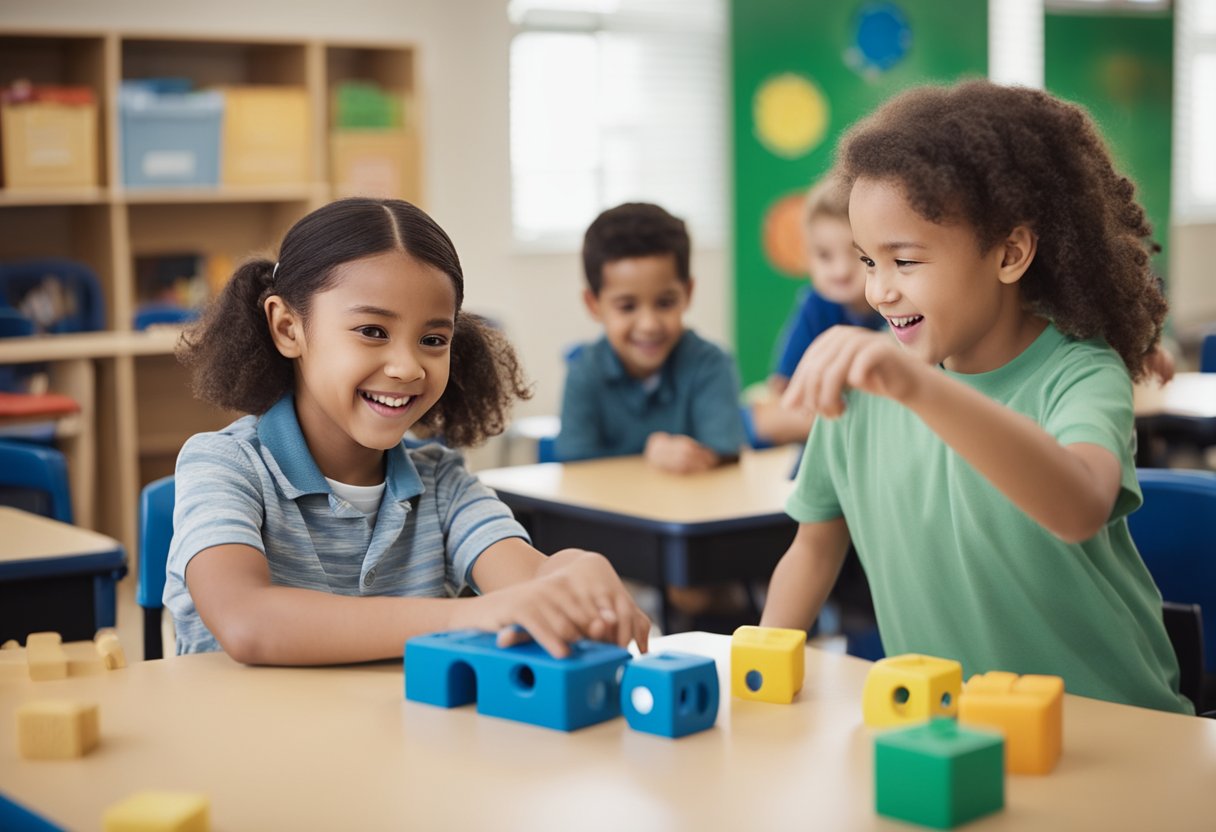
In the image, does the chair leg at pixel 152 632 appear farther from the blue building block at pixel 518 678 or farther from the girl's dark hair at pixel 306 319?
the blue building block at pixel 518 678

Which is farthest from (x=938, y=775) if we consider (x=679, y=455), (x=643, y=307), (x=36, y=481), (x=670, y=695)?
(x=643, y=307)

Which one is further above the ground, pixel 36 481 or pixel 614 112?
pixel 614 112

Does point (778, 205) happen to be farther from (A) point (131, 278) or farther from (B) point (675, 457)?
(B) point (675, 457)

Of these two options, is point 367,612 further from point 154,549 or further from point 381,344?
point 154,549

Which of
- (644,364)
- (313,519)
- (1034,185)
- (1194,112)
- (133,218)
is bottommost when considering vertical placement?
(313,519)

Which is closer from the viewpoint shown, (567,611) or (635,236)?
(567,611)

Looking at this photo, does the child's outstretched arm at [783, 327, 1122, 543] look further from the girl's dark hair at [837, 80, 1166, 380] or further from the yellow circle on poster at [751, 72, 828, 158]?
the yellow circle on poster at [751, 72, 828, 158]

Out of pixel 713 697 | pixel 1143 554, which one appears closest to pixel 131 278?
pixel 1143 554

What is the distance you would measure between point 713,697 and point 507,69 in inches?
205

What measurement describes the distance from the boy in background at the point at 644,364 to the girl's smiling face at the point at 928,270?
158 centimetres

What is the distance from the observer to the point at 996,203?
150 cm

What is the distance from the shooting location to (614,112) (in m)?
6.41

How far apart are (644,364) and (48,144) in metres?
2.62

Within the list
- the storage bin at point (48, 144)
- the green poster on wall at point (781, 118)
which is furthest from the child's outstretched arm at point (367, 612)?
the green poster on wall at point (781, 118)
